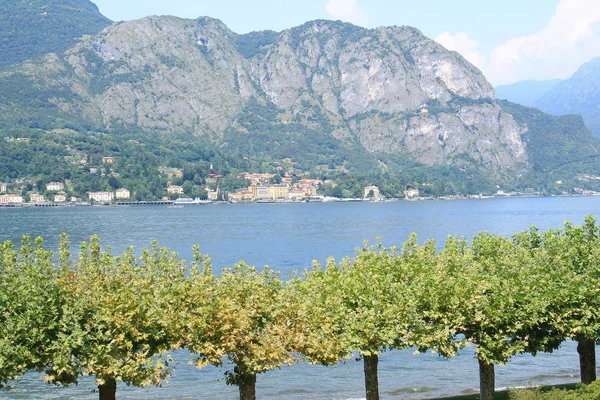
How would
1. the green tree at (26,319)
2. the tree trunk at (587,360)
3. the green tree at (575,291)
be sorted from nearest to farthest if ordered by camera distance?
the green tree at (26,319)
the green tree at (575,291)
the tree trunk at (587,360)

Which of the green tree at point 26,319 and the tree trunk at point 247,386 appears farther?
the tree trunk at point 247,386

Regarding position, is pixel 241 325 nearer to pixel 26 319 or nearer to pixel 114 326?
pixel 114 326

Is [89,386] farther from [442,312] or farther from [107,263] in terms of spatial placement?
[442,312]

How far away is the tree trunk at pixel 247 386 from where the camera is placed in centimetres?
3244

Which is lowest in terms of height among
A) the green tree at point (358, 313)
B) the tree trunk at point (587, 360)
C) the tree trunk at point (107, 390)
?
the tree trunk at point (587, 360)

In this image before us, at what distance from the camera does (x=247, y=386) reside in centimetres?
3275

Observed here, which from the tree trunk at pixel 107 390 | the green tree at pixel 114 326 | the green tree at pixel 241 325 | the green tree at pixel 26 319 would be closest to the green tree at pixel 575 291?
the green tree at pixel 241 325

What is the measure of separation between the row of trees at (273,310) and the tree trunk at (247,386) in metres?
0.06

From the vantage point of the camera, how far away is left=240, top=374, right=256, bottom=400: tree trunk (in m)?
32.4

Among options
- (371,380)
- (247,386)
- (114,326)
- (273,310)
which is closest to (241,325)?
(273,310)

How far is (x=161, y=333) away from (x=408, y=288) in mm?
10940

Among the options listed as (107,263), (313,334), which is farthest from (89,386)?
(313,334)

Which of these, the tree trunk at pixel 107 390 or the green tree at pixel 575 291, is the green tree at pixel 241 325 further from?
the green tree at pixel 575 291

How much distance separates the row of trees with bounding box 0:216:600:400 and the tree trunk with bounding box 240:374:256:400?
0.20 ft
